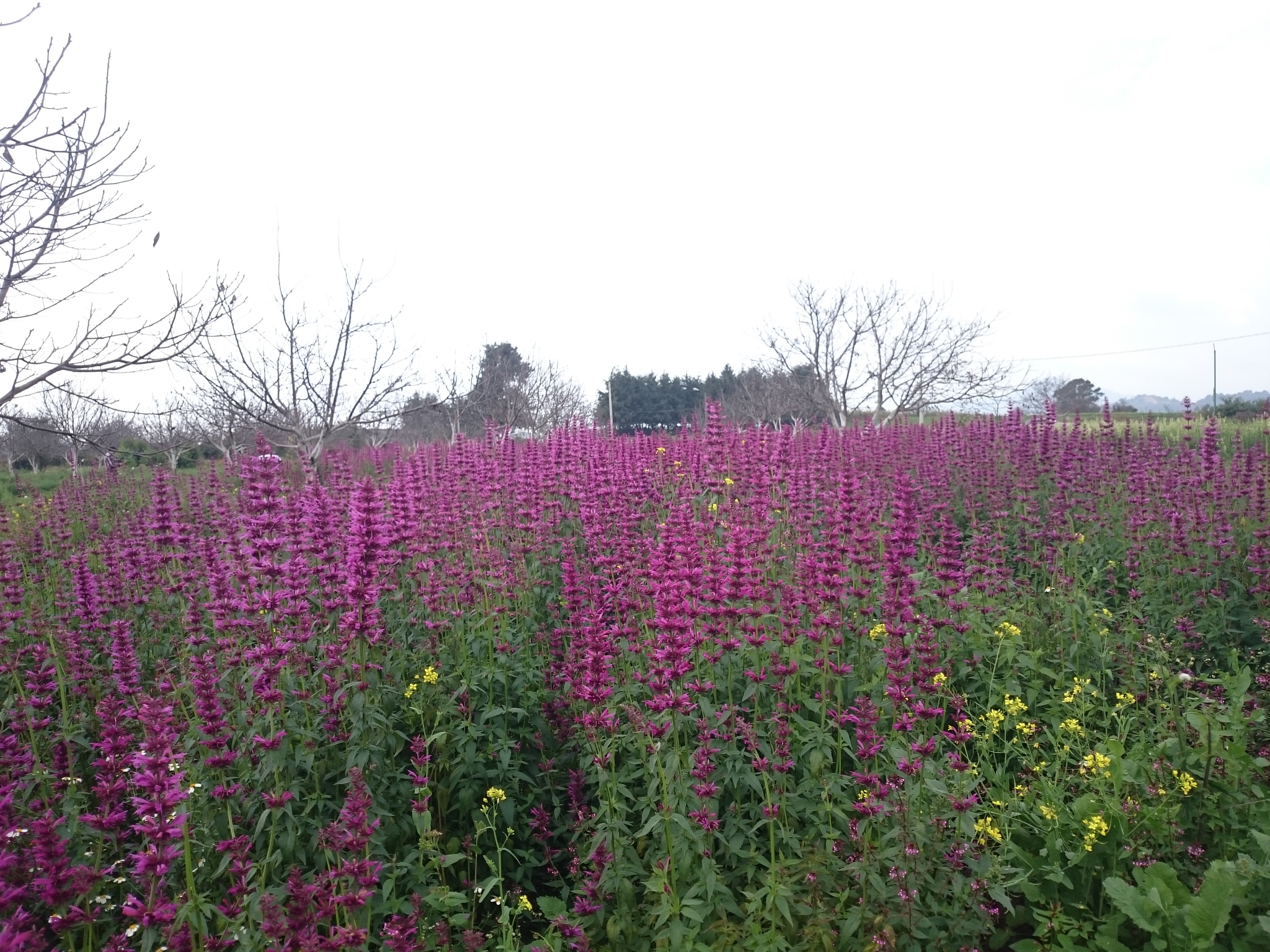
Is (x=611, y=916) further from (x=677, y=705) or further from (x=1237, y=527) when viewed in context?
(x=1237, y=527)

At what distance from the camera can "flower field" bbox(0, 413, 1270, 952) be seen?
3041 mm

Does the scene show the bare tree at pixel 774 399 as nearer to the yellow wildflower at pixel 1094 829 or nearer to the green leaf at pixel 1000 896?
the yellow wildflower at pixel 1094 829

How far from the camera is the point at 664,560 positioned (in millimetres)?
4203

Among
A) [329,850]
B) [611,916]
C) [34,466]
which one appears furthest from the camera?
[34,466]

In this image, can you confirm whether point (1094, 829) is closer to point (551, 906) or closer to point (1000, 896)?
point (1000, 896)

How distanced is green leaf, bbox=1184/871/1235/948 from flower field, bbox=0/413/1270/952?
12 millimetres

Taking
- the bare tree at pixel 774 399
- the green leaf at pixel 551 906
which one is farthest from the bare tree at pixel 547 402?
the green leaf at pixel 551 906

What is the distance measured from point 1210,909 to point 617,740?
2.87 metres

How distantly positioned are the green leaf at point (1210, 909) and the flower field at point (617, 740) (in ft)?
0.04

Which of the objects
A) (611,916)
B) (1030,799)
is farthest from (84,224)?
(1030,799)

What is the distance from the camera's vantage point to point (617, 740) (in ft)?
13.7

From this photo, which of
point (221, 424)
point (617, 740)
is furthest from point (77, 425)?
point (617, 740)

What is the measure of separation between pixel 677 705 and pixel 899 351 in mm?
28660

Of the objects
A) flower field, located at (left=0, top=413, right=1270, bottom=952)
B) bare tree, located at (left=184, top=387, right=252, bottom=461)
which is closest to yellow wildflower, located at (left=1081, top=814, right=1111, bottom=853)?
flower field, located at (left=0, top=413, right=1270, bottom=952)
